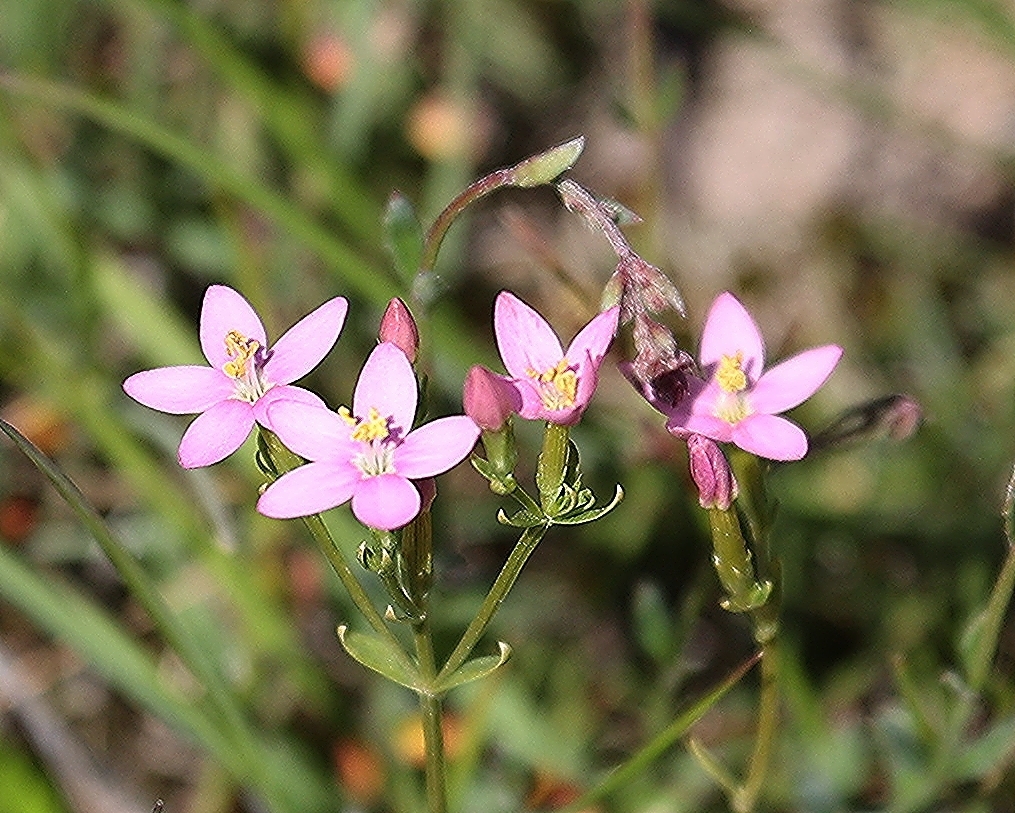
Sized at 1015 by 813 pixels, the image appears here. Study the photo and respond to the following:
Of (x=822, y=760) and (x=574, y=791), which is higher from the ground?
(x=822, y=760)

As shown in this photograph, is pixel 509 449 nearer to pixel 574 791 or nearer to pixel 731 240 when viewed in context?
pixel 574 791

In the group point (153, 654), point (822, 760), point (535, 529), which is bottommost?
point (153, 654)

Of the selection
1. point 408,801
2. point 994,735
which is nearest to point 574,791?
point 408,801

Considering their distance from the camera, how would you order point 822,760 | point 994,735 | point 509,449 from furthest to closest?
1. point 822,760
2. point 994,735
3. point 509,449

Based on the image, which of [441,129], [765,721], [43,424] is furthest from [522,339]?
[441,129]

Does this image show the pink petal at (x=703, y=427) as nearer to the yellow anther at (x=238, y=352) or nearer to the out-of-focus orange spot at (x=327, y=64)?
the yellow anther at (x=238, y=352)

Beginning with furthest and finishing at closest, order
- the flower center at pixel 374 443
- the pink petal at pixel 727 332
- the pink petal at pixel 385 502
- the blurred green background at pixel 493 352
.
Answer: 1. the blurred green background at pixel 493 352
2. the pink petal at pixel 727 332
3. the flower center at pixel 374 443
4. the pink petal at pixel 385 502

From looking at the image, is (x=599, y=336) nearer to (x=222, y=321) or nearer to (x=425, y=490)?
(x=425, y=490)

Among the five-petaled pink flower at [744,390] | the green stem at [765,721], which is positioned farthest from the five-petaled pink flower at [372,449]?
the green stem at [765,721]
